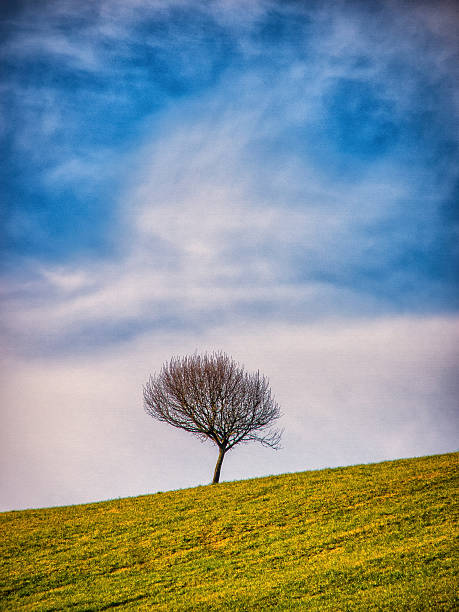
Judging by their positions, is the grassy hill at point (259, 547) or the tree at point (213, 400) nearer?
the grassy hill at point (259, 547)

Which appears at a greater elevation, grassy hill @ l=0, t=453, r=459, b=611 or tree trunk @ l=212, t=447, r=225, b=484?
tree trunk @ l=212, t=447, r=225, b=484

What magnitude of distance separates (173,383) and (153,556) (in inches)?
821

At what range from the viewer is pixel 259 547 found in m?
19.8

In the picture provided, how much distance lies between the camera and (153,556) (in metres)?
20.7

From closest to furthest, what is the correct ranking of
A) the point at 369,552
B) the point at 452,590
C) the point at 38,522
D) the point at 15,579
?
1. the point at 452,590
2. the point at 369,552
3. the point at 15,579
4. the point at 38,522

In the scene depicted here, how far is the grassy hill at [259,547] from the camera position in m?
14.3

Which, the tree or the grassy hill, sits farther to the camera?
the tree

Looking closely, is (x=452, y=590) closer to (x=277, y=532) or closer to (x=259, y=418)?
(x=277, y=532)

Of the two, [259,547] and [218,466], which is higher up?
[218,466]

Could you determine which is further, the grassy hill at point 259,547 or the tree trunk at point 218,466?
the tree trunk at point 218,466

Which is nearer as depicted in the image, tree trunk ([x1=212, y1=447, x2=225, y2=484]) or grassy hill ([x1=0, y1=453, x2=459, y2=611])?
grassy hill ([x1=0, y1=453, x2=459, y2=611])

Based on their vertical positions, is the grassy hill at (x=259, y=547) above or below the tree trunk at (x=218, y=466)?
below

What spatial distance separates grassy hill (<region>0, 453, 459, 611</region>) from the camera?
14.3m

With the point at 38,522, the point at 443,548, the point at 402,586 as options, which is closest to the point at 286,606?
the point at 402,586
